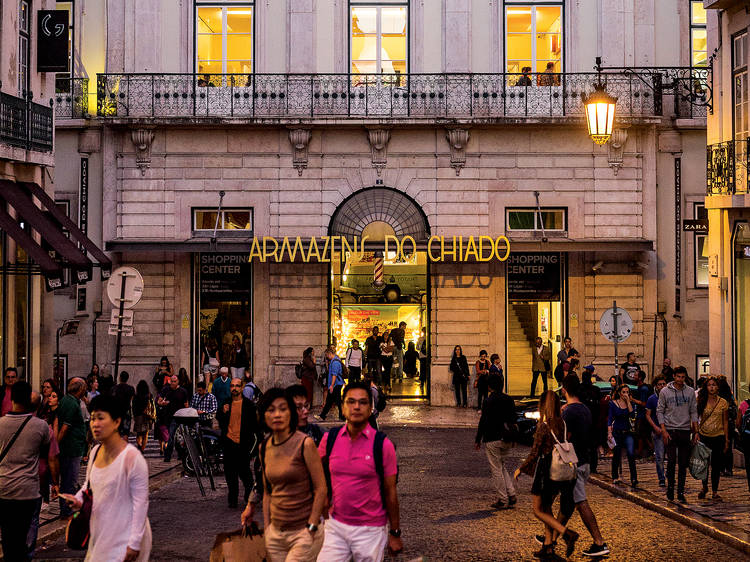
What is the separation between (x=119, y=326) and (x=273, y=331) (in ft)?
35.3

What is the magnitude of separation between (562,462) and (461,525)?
7.44 feet

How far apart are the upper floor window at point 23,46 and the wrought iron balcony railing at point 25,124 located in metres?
0.45

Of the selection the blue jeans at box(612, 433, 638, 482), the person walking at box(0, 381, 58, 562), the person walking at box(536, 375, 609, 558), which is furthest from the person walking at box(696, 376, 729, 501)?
the person walking at box(0, 381, 58, 562)

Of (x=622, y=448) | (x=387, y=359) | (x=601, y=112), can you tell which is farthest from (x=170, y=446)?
(x=387, y=359)

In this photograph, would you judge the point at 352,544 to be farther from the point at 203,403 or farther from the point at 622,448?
the point at 203,403

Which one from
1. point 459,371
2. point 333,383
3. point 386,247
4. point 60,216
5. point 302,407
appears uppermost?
point 60,216

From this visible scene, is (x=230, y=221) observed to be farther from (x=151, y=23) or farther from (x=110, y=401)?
(x=110, y=401)

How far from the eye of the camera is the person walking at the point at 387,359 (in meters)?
30.6

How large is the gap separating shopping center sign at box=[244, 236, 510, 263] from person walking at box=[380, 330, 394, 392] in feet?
8.16

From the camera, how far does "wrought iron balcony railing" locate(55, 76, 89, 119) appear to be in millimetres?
30406

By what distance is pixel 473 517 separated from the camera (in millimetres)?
14289

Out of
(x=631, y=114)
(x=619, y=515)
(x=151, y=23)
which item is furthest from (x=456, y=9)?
(x=619, y=515)

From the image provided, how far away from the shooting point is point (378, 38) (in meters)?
30.6

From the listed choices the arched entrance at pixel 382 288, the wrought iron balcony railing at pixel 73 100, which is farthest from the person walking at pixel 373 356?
the wrought iron balcony railing at pixel 73 100
